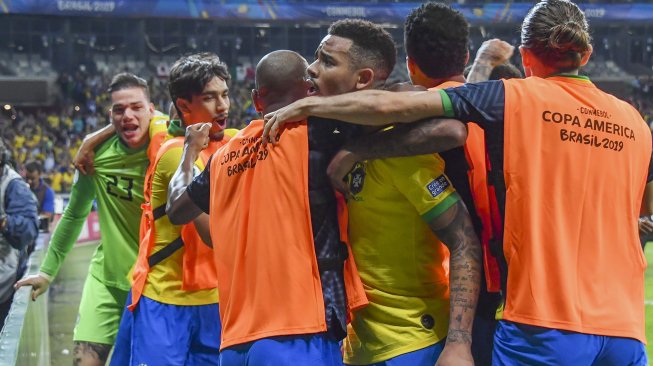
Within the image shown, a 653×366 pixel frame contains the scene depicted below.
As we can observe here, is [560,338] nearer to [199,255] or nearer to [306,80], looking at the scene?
[306,80]

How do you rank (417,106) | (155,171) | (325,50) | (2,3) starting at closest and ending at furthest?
(417,106), (325,50), (155,171), (2,3)

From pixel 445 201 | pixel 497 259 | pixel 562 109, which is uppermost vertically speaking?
pixel 562 109

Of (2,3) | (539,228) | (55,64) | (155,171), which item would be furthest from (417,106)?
(55,64)

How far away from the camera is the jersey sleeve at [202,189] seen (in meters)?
3.50

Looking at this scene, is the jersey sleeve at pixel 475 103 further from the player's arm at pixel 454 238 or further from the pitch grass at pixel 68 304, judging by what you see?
the pitch grass at pixel 68 304

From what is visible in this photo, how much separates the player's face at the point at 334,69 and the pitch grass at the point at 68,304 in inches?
236

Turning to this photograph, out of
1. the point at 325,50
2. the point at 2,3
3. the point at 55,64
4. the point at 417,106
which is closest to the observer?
the point at 417,106

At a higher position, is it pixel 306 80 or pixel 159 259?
pixel 306 80

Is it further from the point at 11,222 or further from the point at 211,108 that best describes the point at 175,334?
the point at 11,222

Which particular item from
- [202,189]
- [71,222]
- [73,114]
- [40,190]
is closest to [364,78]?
[202,189]

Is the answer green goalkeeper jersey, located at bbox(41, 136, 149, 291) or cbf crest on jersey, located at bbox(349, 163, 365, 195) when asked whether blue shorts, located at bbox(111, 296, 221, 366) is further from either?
cbf crest on jersey, located at bbox(349, 163, 365, 195)

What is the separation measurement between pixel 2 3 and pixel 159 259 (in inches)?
1386

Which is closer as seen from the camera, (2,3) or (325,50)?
(325,50)

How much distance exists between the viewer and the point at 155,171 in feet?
15.2
